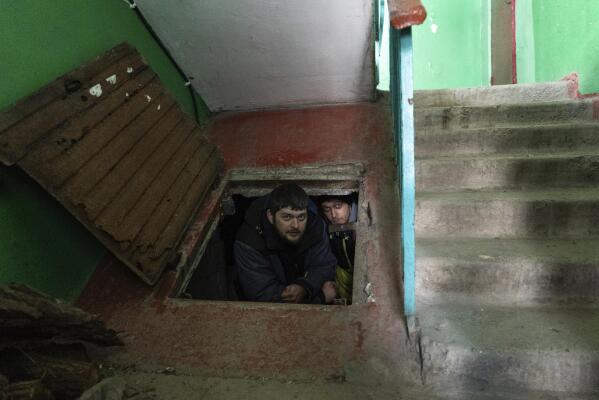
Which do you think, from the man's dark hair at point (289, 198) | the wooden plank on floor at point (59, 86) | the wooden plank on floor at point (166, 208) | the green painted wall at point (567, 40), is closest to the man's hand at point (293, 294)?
the man's dark hair at point (289, 198)

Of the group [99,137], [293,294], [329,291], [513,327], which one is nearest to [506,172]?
[513,327]

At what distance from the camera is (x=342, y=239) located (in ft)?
9.75

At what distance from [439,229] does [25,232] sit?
84.3 inches

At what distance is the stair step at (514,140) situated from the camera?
2312mm

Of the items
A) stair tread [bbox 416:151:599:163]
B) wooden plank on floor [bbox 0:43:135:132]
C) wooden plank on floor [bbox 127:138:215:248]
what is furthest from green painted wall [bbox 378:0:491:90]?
wooden plank on floor [bbox 0:43:135:132]

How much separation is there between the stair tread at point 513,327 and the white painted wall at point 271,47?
80.3 inches

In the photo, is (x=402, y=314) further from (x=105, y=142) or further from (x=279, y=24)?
Answer: (x=279, y=24)

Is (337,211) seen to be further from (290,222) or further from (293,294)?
(293,294)

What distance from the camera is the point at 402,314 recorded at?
5.60 ft

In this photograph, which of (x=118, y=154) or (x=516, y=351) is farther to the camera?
(x=118, y=154)

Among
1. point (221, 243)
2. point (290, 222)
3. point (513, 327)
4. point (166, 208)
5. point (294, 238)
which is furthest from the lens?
point (221, 243)

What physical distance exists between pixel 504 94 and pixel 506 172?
1229 mm

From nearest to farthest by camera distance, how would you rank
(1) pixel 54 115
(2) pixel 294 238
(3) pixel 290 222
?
(1) pixel 54 115 → (3) pixel 290 222 → (2) pixel 294 238

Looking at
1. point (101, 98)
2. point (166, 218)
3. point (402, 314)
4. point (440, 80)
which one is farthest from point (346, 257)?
point (440, 80)
